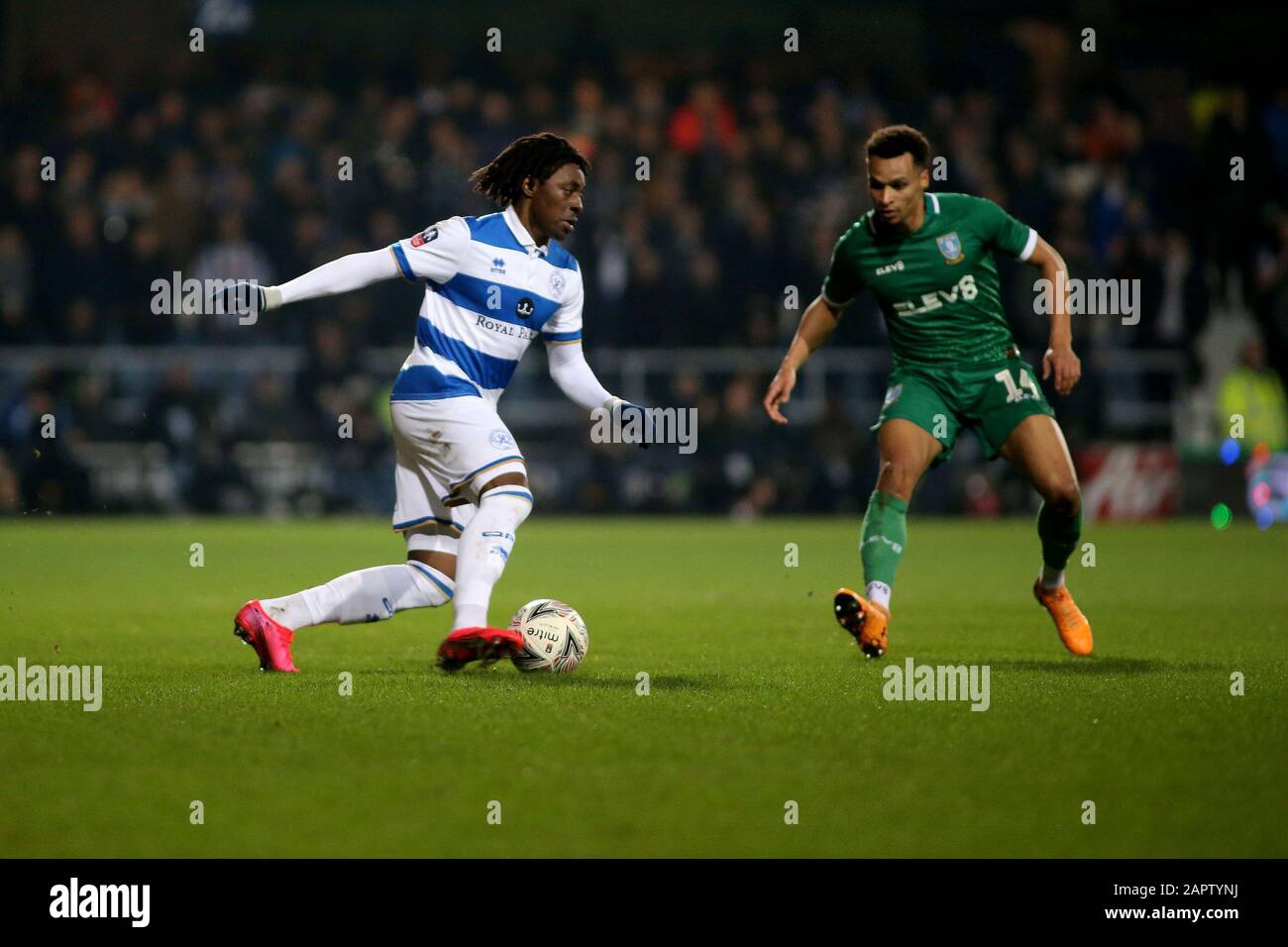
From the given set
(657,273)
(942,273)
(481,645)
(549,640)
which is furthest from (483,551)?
(657,273)

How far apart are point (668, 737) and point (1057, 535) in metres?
2.95

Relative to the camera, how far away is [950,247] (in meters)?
7.39

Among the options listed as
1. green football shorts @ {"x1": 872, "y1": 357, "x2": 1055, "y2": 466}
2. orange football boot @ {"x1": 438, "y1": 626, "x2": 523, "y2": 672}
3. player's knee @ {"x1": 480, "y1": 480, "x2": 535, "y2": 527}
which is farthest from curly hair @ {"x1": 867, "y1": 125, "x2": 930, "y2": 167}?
orange football boot @ {"x1": 438, "y1": 626, "x2": 523, "y2": 672}

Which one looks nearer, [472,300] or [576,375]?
[472,300]

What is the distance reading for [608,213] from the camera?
770 inches

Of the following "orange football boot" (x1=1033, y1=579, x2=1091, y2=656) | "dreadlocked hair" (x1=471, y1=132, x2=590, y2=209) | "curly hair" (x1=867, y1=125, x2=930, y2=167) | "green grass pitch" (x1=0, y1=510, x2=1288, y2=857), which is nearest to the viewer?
"green grass pitch" (x1=0, y1=510, x2=1288, y2=857)

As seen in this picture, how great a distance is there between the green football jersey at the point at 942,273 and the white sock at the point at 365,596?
2295 millimetres

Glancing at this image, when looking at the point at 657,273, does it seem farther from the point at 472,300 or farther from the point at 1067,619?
the point at 472,300

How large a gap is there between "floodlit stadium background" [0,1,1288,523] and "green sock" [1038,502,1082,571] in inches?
404

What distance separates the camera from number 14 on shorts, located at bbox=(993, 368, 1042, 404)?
7.42 metres

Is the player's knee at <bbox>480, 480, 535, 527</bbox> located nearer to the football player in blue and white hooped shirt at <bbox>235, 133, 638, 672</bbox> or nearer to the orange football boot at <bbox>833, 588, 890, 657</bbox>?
the football player in blue and white hooped shirt at <bbox>235, 133, 638, 672</bbox>

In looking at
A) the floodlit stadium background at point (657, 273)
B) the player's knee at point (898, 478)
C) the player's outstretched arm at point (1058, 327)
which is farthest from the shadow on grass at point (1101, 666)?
the floodlit stadium background at point (657, 273)

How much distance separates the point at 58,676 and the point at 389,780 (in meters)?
2.57

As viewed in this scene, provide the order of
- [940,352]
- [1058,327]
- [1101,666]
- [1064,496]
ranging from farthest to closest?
[940,352] → [1064,496] → [1058,327] → [1101,666]
